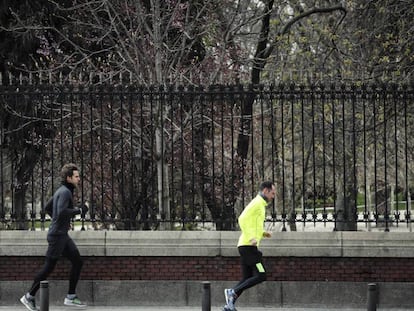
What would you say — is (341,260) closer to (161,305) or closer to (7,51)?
(161,305)

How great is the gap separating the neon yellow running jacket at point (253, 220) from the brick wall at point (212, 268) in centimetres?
143

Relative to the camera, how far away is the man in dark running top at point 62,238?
12.0 metres

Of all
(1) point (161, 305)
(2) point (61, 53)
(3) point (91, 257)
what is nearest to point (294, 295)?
(1) point (161, 305)

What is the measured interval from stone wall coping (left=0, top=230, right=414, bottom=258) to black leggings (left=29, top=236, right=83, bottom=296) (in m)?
0.62

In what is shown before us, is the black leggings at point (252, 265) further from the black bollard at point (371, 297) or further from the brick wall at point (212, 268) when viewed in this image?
the black bollard at point (371, 297)

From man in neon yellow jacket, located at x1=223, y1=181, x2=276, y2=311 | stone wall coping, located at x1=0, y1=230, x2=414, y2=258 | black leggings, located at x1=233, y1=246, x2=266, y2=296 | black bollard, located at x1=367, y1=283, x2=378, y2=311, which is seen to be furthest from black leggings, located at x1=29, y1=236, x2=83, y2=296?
black bollard, located at x1=367, y1=283, x2=378, y2=311

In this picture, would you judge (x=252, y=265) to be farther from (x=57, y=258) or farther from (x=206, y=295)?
(x=57, y=258)

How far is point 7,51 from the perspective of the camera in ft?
66.3

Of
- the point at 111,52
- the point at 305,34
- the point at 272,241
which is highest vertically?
the point at 305,34

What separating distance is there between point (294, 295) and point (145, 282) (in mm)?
2005

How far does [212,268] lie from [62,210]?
2209 mm

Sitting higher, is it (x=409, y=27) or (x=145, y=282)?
(x=409, y=27)

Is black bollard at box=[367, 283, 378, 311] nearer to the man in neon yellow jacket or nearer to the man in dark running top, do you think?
the man in neon yellow jacket

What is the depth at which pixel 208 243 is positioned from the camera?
41.7 ft
